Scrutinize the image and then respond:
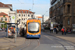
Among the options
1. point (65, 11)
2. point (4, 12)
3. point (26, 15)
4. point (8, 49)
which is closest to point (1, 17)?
point (4, 12)

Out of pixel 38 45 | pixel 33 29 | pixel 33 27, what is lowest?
pixel 38 45

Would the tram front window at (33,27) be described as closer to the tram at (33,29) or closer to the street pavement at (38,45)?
the tram at (33,29)

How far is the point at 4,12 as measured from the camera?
88.6 metres

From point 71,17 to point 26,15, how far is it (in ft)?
283

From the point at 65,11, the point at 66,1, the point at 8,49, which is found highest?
the point at 66,1

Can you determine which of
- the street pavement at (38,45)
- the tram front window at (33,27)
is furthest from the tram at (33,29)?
the street pavement at (38,45)

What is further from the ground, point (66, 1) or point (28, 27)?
point (66, 1)

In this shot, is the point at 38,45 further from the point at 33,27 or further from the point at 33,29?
the point at 33,27

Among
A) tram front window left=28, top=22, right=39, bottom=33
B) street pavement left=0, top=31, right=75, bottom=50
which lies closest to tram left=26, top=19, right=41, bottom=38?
tram front window left=28, top=22, right=39, bottom=33

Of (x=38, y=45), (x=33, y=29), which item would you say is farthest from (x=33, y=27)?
(x=38, y=45)

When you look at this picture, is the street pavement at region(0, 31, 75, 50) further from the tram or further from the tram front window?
the tram front window

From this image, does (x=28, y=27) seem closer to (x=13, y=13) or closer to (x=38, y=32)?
(x=38, y=32)

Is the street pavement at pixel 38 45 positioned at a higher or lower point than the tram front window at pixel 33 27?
lower

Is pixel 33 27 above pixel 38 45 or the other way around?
above
